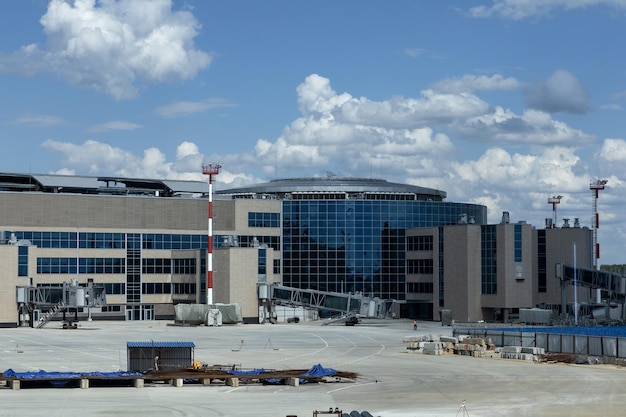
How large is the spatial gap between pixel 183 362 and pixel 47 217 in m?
92.6

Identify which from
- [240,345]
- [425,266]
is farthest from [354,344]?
[425,266]

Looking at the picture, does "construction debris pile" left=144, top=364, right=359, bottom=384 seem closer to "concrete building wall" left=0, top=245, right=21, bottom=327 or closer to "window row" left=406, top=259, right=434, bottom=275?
"concrete building wall" left=0, top=245, right=21, bottom=327

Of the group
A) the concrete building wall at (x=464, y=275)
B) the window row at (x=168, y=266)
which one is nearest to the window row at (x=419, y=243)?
the concrete building wall at (x=464, y=275)

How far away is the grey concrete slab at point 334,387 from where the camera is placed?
5544 centimetres

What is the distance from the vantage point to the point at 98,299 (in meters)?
147

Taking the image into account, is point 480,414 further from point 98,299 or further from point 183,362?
point 98,299

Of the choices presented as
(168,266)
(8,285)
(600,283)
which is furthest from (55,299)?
(600,283)

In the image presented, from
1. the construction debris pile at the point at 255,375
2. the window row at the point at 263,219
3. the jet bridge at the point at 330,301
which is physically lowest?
the construction debris pile at the point at 255,375

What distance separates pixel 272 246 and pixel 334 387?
355 feet

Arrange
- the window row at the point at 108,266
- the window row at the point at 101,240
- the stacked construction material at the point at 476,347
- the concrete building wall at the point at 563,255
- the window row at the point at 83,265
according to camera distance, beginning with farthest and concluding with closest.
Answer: the concrete building wall at the point at 563,255, the window row at the point at 108,266, the window row at the point at 83,265, the window row at the point at 101,240, the stacked construction material at the point at 476,347

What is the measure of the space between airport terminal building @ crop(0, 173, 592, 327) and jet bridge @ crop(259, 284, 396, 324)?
8.70ft

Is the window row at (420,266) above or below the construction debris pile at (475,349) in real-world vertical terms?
above

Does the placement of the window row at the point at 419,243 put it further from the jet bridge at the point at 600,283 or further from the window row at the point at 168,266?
the window row at the point at 168,266

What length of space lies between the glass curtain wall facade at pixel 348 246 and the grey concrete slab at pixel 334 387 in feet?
→ 190
